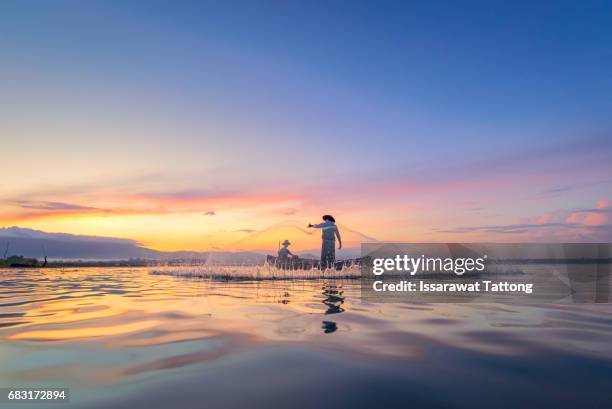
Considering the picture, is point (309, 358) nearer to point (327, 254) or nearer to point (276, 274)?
point (276, 274)

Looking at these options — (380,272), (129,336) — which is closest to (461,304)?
(129,336)

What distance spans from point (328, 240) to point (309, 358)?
2480 centimetres

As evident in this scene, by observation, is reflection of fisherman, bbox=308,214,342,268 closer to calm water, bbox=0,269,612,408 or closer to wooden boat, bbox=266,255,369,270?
wooden boat, bbox=266,255,369,270

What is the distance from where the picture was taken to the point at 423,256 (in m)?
40.4

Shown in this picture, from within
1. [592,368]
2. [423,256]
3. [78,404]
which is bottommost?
[78,404]

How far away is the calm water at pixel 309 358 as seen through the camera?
4535mm

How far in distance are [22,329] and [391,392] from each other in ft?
26.9

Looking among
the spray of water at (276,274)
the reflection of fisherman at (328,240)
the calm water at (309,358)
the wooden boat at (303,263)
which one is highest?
the reflection of fisherman at (328,240)

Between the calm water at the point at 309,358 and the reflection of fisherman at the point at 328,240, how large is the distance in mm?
18788

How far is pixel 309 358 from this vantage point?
6.13m

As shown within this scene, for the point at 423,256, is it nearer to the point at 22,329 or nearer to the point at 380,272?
the point at 380,272

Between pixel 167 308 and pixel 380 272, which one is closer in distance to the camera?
pixel 167 308

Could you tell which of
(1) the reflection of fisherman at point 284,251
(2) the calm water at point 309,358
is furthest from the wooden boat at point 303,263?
(2) the calm water at point 309,358

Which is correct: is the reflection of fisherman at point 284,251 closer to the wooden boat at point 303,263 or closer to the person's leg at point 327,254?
the wooden boat at point 303,263
